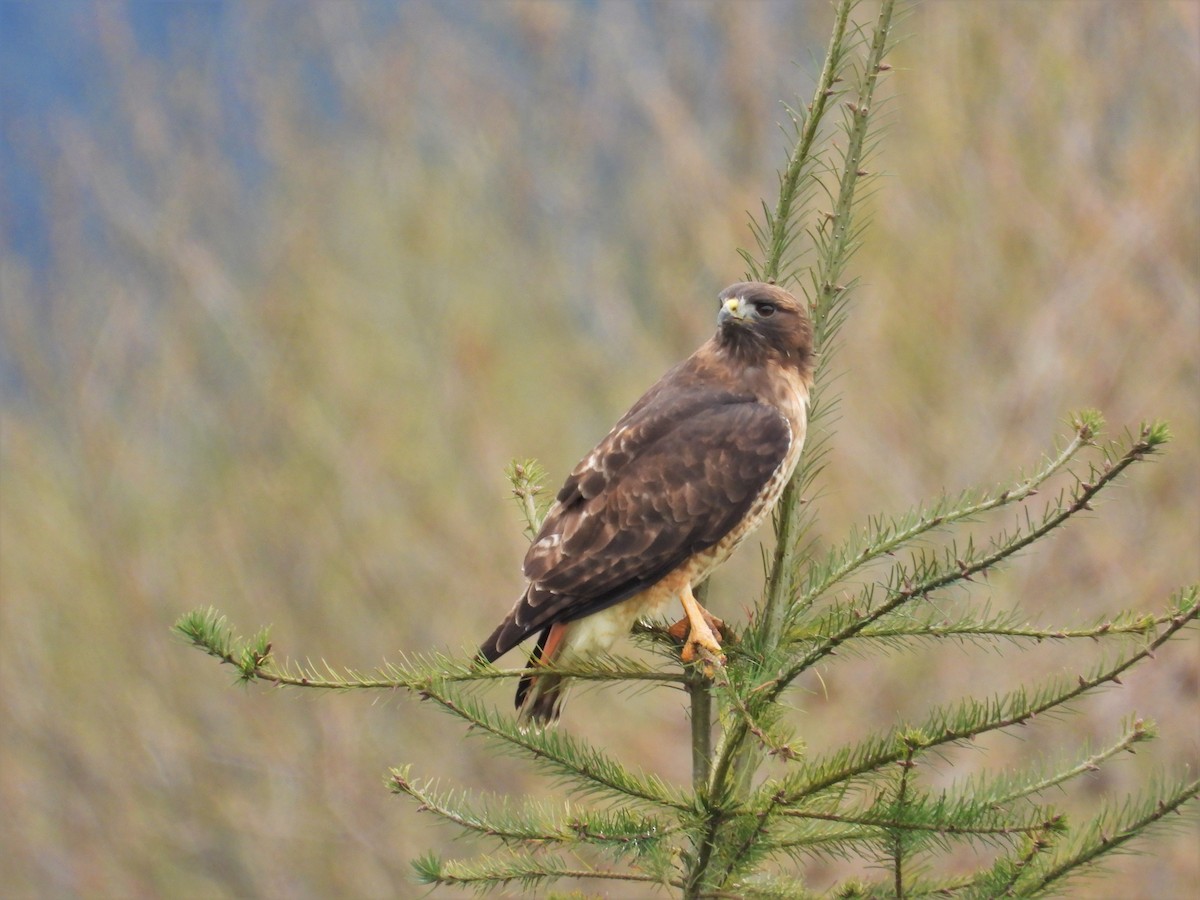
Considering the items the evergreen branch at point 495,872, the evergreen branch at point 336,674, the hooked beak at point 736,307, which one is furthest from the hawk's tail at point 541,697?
the hooked beak at point 736,307

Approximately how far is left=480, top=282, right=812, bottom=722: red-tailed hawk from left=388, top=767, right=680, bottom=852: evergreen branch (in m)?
0.75

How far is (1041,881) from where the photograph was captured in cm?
301

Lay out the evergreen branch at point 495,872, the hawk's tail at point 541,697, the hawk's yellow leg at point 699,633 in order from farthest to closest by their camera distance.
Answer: the hawk's tail at point 541,697 → the hawk's yellow leg at point 699,633 → the evergreen branch at point 495,872

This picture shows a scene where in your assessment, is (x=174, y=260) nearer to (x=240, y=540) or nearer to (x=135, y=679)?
(x=240, y=540)

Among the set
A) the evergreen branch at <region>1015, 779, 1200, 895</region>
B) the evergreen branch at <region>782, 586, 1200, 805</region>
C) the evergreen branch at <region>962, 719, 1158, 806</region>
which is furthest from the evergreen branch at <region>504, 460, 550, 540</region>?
the evergreen branch at <region>1015, 779, 1200, 895</region>

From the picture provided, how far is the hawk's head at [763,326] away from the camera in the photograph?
4391mm

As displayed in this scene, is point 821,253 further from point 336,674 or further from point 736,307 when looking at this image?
point 336,674

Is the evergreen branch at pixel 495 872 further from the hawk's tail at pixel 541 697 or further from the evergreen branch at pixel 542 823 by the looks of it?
the hawk's tail at pixel 541 697

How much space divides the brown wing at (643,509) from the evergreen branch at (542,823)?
81 centimetres

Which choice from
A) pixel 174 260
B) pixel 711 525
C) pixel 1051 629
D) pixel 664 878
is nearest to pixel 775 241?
pixel 711 525

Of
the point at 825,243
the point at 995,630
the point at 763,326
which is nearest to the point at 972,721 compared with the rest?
the point at 995,630

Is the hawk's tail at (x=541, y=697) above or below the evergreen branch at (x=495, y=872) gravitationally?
above

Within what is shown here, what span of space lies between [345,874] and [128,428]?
4.88 metres

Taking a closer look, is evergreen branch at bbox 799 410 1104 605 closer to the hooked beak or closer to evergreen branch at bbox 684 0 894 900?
evergreen branch at bbox 684 0 894 900
